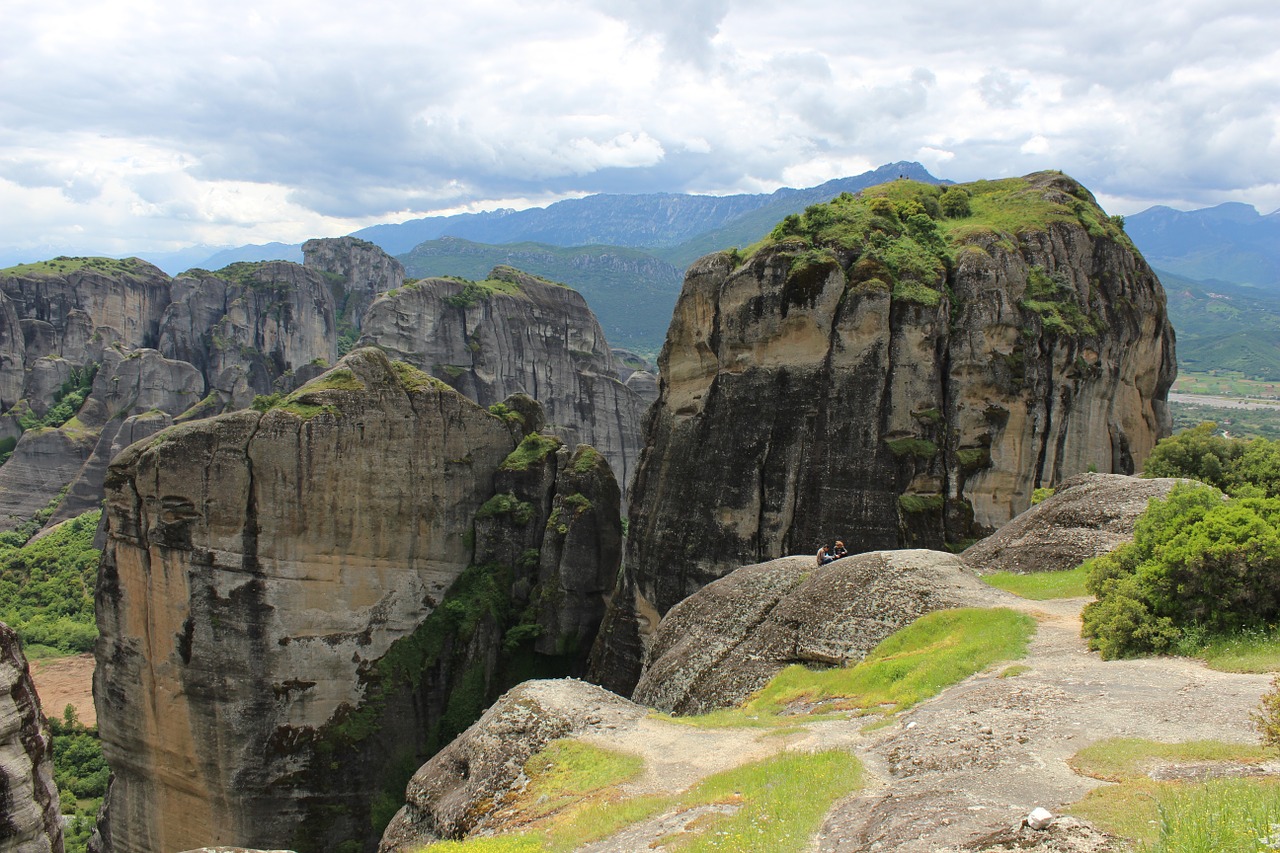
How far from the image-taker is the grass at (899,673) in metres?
15.8

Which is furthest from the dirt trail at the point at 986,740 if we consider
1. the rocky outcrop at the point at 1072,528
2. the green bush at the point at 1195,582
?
the rocky outcrop at the point at 1072,528

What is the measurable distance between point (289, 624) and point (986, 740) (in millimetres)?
30437

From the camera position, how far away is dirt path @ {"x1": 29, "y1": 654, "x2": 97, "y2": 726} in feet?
181

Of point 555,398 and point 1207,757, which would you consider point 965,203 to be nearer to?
point 1207,757

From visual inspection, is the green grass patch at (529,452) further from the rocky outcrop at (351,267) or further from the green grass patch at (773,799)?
the rocky outcrop at (351,267)

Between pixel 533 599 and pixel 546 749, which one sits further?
pixel 533 599

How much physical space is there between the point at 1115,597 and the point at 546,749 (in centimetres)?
1115

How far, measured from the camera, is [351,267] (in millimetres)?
132500

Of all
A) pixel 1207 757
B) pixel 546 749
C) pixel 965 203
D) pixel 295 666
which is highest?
pixel 965 203

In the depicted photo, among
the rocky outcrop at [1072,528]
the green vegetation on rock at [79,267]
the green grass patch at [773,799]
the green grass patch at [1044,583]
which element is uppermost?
the green vegetation on rock at [79,267]

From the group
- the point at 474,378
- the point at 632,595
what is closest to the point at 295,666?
the point at 632,595

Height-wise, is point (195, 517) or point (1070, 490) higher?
point (1070, 490)

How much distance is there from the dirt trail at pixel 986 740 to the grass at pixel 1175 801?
0.36 metres

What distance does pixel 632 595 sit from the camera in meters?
→ 36.4
